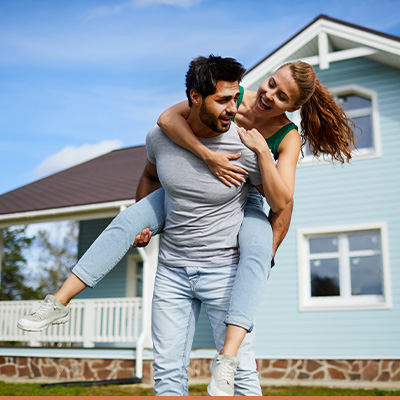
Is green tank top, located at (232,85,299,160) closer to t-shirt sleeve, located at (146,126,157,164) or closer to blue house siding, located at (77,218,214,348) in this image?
t-shirt sleeve, located at (146,126,157,164)

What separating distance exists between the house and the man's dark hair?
8.24 meters

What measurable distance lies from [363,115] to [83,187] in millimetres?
6523

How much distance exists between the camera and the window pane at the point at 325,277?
427 inches

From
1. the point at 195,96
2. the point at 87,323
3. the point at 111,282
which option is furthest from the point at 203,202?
the point at 111,282

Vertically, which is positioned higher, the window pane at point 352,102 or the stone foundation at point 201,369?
the window pane at point 352,102

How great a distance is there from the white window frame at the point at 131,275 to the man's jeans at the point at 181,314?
10769mm

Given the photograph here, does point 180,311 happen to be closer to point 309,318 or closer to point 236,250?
point 236,250

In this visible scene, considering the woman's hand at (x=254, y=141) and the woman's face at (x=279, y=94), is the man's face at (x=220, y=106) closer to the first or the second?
the woman's hand at (x=254, y=141)

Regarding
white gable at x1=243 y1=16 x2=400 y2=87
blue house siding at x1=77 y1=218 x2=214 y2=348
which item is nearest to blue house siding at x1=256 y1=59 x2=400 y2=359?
white gable at x1=243 y1=16 x2=400 y2=87

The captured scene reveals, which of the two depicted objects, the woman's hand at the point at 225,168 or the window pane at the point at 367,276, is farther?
the window pane at the point at 367,276

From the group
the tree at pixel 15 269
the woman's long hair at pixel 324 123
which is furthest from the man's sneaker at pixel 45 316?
the tree at pixel 15 269

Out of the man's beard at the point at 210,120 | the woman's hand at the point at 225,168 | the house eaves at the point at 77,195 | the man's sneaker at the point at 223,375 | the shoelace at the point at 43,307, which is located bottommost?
the man's sneaker at the point at 223,375

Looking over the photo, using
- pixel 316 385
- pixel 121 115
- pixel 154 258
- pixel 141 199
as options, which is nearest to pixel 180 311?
pixel 141 199

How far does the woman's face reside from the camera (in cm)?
307
